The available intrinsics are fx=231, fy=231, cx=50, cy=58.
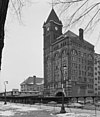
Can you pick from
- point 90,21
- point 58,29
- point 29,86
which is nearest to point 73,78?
point 58,29

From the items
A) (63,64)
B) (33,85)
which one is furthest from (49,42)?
(33,85)

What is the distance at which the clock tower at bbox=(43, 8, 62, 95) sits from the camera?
113 m

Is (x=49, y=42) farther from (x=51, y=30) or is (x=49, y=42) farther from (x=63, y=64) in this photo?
(x=63, y=64)

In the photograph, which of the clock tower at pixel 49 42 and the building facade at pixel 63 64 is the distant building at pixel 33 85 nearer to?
the clock tower at pixel 49 42

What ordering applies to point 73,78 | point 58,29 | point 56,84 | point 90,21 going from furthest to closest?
point 58,29, point 56,84, point 73,78, point 90,21

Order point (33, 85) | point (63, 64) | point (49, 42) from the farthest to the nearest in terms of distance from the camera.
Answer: point (33, 85)
point (49, 42)
point (63, 64)

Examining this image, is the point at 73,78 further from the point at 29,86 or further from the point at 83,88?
the point at 29,86

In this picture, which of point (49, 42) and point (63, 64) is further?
point (49, 42)

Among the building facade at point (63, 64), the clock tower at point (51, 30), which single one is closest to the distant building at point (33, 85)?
the building facade at point (63, 64)

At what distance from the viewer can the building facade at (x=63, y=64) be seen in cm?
9781

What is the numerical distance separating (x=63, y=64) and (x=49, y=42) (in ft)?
63.5

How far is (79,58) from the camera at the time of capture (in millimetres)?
101375

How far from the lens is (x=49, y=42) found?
116062mm

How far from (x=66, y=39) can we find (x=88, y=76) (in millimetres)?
20544
